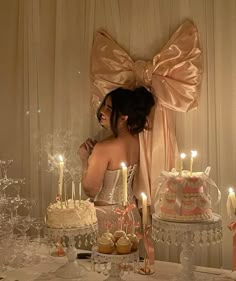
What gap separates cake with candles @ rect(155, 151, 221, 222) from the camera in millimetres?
1685

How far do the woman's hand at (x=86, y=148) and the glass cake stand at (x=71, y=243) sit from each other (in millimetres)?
611

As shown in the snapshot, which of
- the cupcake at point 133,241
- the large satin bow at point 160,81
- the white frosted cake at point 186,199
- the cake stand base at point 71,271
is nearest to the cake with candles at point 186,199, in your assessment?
the white frosted cake at point 186,199

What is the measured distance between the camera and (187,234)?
1712 mm

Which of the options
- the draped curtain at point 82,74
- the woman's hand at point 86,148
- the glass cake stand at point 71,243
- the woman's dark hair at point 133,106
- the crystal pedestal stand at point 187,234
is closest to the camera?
the crystal pedestal stand at point 187,234

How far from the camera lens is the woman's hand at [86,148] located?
2473mm

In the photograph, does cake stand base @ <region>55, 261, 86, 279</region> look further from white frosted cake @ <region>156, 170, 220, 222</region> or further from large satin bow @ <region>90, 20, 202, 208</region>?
large satin bow @ <region>90, 20, 202, 208</region>

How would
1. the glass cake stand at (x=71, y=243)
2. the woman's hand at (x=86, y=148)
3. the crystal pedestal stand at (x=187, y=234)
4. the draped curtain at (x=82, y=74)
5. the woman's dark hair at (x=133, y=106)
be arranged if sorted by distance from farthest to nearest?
1. the woman's hand at (x=86, y=148)
2. the woman's dark hair at (x=133, y=106)
3. the draped curtain at (x=82, y=74)
4. the glass cake stand at (x=71, y=243)
5. the crystal pedestal stand at (x=187, y=234)

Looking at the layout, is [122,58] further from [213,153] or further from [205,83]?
[213,153]

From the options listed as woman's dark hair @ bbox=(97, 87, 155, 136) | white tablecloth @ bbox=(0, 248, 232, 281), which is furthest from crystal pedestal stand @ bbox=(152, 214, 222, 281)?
woman's dark hair @ bbox=(97, 87, 155, 136)

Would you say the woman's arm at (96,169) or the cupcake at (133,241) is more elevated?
the woman's arm at (96,169)

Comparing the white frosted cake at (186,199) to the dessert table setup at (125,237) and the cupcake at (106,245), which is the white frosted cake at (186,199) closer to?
the dessert table setup at (125,237)

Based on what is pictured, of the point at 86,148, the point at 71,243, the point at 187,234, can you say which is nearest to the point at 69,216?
the point at 71,243

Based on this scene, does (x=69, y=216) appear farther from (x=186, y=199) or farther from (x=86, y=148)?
(x=86, y=148)

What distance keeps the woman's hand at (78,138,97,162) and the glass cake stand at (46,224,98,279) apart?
2.01 ft
